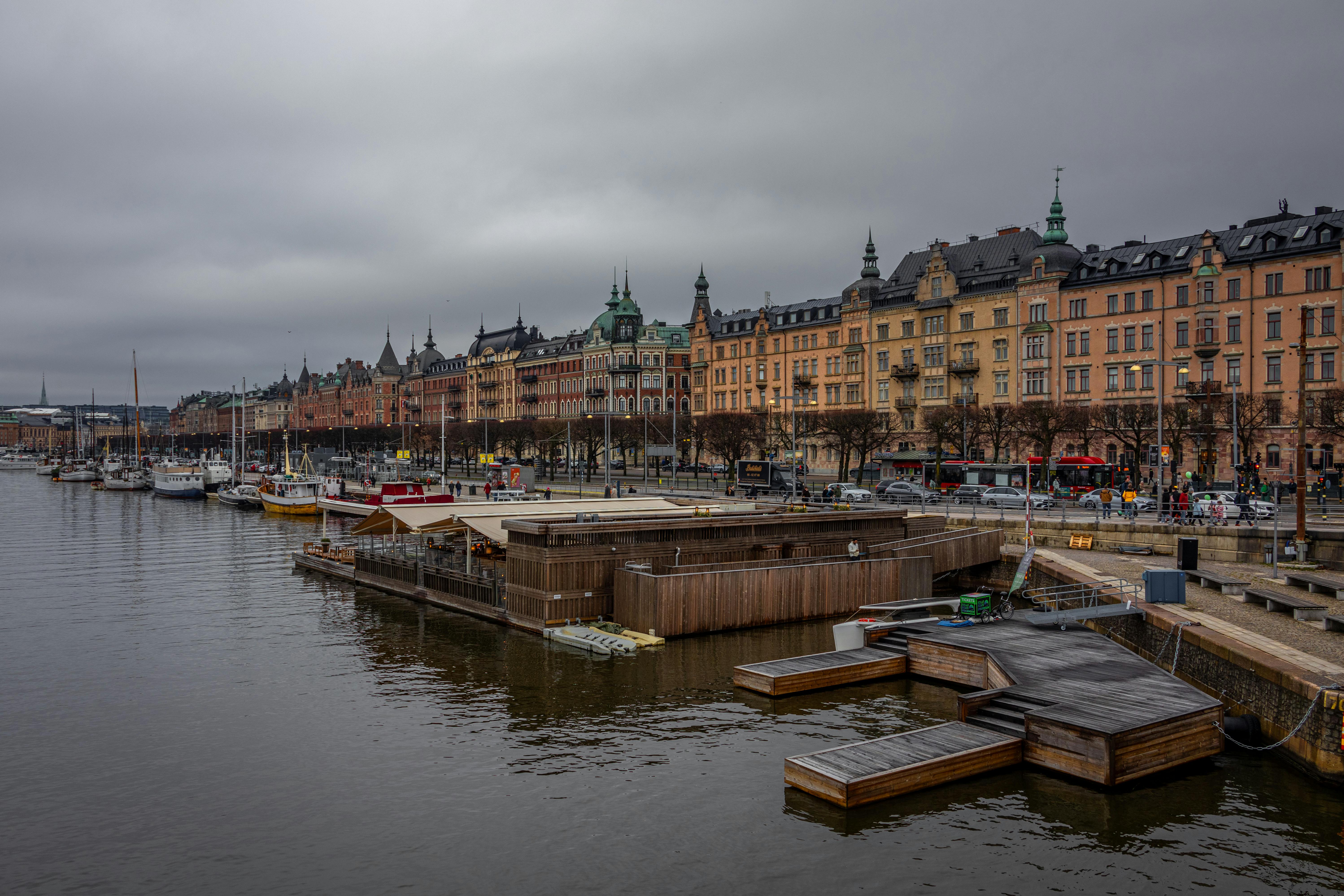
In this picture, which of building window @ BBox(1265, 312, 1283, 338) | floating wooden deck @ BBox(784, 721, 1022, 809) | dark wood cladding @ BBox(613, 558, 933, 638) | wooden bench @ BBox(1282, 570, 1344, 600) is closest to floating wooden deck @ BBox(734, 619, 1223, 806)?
floating wooden deck @ BBox(784, 721, 1022, 809)

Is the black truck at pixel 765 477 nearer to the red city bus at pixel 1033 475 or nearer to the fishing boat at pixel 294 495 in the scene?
the red city bus at pixel 1033 475

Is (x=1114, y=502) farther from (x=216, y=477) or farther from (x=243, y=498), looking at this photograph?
(x=216, y=477)

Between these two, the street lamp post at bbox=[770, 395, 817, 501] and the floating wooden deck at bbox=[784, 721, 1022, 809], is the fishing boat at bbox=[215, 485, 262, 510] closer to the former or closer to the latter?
the street lamp post at bbox=[770, 395, 817, 501]

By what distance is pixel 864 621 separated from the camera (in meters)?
30.6

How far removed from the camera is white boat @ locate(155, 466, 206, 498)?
385 feet

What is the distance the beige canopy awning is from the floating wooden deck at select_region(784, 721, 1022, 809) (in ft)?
60.3

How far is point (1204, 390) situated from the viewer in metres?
70.0

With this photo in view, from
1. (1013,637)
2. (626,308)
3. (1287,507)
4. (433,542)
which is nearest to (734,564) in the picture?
(1013,637)

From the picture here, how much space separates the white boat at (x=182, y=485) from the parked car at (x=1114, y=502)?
9864 centimetres

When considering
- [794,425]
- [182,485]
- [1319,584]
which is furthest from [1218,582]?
[182,485]

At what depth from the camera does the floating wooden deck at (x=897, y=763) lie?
18.3 meters

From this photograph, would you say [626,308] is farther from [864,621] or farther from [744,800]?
[744,800]

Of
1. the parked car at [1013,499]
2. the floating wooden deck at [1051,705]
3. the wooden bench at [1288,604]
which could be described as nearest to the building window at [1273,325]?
the parked car at [1013,499]

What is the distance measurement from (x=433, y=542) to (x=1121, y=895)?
35.2 m
